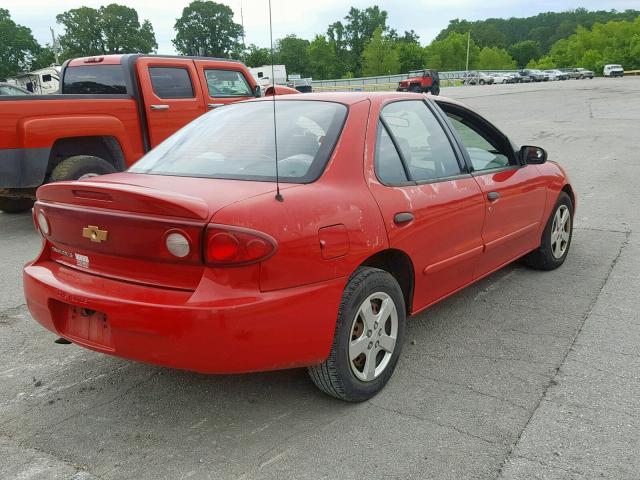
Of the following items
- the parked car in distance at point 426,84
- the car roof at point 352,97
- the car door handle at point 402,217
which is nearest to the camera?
the car door handle at point 402,217

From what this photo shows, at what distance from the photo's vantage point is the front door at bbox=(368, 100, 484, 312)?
3223 mm

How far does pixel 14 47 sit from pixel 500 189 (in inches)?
3753

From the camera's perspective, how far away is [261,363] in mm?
2602

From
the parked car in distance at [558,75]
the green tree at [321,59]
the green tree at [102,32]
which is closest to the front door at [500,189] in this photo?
the green tree at [102,32]

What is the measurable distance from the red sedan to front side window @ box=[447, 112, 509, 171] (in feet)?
0.50

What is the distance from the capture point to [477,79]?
7531cm

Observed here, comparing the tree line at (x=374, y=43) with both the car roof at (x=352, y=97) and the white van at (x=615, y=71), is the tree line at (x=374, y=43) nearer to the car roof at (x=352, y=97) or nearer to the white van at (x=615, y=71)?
the car roof at (x=352, y=97)

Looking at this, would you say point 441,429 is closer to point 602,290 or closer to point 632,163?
point 602,290

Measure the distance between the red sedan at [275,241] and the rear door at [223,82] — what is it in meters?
4.99

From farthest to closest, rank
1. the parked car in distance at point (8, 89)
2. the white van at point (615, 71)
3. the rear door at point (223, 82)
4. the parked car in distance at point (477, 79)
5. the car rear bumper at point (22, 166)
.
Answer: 1. the white van at point (615, 71)
2. the parked car in distance at point (477, 79)
3. the parked car in distance at point (8, 89)
4. the rear door at point (223, 82)
5. the car rear bumper at point (22, 166)

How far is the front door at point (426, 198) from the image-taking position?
3.22 m

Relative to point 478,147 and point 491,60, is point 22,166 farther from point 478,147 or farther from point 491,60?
point 491,60

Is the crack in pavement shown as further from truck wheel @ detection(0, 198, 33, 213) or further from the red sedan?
truck wheel @ detection(0, 198, 33, 213)

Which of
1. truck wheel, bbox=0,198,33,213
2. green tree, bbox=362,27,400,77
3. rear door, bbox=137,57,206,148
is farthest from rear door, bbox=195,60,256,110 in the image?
green tree, bbox=362,27,400,77
